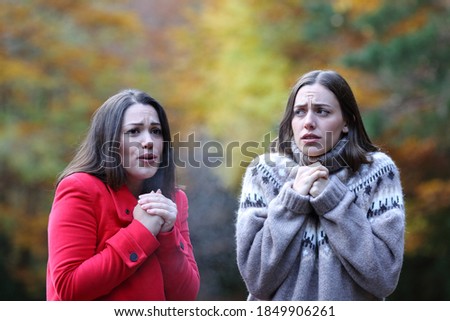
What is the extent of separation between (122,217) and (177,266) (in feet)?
0.95

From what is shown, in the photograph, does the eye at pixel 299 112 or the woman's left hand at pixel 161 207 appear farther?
the eye at pixel 299 112

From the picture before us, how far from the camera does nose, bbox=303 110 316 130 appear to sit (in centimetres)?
267

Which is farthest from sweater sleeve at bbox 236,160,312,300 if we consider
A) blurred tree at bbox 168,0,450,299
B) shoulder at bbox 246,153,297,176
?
blurred tree at bbox 168,0,450,299

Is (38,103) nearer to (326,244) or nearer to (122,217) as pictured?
(122,217)

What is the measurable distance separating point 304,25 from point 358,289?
10.2 metres

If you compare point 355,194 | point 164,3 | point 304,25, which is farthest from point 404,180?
A: point 355,194

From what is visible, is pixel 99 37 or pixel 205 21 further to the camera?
pixel 205 21

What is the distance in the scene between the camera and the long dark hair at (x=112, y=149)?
259 cm

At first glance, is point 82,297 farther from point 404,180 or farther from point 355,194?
point 404,180

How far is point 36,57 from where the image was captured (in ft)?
38.5

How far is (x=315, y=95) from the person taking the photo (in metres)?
2.70

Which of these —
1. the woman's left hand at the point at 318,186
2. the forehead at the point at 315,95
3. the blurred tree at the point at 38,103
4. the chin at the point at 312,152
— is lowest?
the woman's left hand at the point at 318,186

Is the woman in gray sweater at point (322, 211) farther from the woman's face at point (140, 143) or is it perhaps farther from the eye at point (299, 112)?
the woman's face at point (140, 143)

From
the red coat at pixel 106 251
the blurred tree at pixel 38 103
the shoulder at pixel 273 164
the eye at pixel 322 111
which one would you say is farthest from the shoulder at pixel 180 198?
the blurred tree at pixel 38 103
